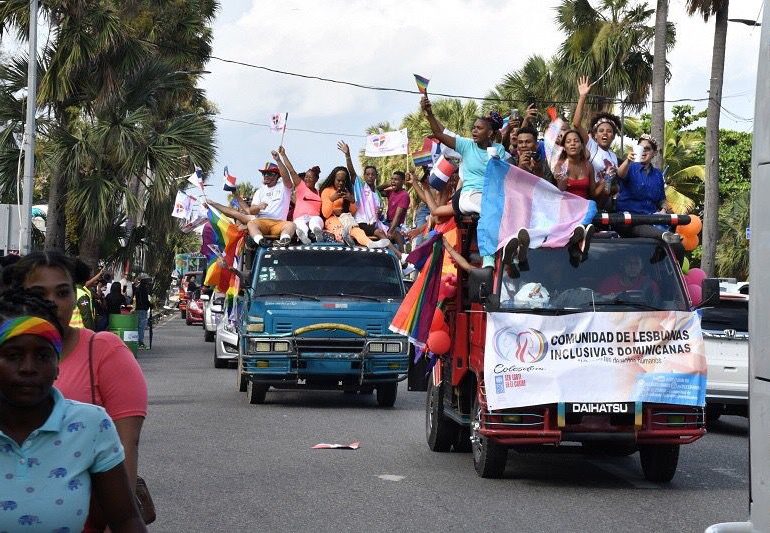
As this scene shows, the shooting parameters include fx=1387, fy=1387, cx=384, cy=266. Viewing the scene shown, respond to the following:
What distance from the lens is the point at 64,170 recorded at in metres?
29.4

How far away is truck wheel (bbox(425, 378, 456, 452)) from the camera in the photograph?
42.3 ft

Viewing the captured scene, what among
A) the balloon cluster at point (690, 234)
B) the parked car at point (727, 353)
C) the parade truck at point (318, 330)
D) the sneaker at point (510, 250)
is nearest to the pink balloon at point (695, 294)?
the balloon cluster at point (690, 234)

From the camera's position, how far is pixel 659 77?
2841cm

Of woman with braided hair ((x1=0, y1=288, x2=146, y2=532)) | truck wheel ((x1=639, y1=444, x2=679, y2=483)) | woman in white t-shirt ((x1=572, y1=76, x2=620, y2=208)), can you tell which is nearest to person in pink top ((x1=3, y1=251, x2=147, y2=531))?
woman with braided hair ((x1=0, y1=288, x2=146, y2=532))

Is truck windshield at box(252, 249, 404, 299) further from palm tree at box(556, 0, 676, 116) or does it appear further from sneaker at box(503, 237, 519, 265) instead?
palm tree at box(556, 0, 676, 116)

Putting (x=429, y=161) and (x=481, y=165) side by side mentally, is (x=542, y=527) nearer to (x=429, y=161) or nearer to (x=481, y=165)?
(x=481, y=165)

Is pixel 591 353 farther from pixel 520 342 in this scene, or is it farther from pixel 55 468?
pixel 55 468

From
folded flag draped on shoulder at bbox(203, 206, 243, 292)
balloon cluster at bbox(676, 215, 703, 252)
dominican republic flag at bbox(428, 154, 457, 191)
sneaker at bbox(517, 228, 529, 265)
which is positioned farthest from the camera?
folded flag draped on shoulder at bbox(203, 206, 243, 292)

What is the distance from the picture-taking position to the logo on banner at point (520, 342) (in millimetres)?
10656

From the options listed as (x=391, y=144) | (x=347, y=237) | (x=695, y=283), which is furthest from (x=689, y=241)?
(x=391, y=144)

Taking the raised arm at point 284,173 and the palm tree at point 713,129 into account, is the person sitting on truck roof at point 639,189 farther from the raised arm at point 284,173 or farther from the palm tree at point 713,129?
the palm tree at point 713,129

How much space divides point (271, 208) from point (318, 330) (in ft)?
9.85

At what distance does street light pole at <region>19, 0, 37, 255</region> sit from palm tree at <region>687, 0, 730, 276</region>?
45.0 feet

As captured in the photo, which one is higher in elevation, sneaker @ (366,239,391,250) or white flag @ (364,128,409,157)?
white flag @ (364,128,409,157)
